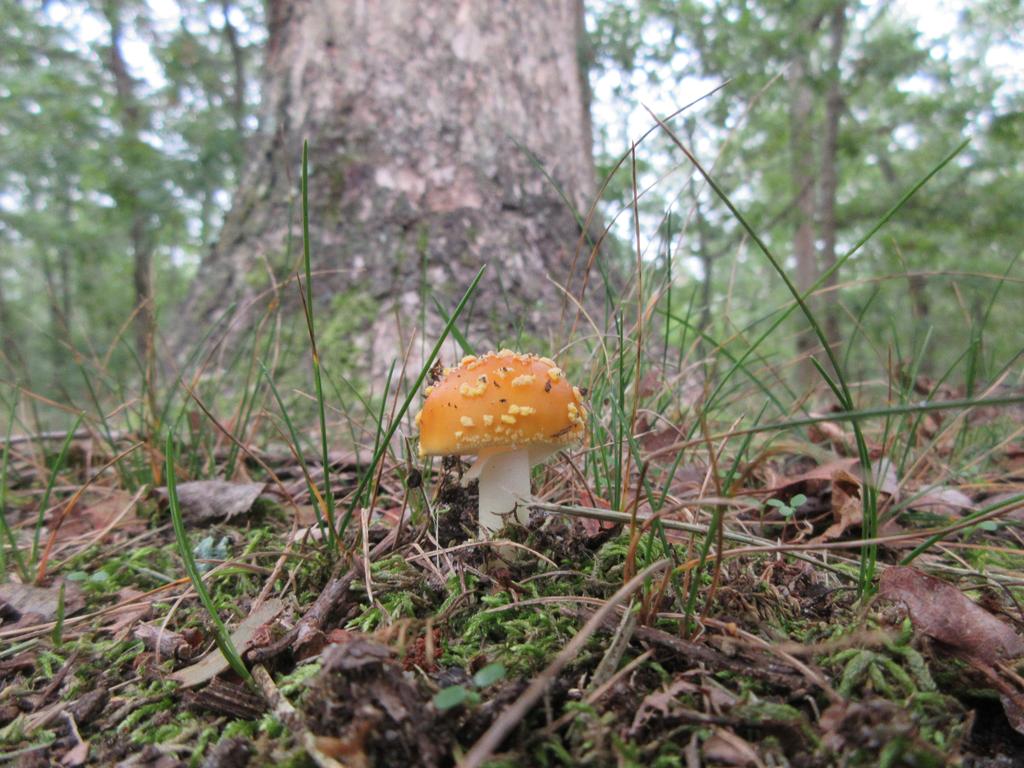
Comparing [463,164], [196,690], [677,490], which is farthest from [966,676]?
[463,164]

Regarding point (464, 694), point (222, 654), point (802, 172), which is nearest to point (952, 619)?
point (464, 694)

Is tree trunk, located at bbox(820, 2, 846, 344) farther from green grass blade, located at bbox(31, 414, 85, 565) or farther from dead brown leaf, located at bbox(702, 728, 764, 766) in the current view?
green grass blade, located at bbox(31, 414, 85, 565)

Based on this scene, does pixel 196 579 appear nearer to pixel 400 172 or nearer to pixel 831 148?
pixel 400 172

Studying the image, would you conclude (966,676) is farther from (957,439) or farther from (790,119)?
(790,119)

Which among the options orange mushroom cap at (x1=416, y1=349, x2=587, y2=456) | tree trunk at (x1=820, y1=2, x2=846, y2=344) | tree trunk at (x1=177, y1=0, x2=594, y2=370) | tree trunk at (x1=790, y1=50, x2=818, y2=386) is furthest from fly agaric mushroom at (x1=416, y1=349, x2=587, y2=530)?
tree trunk at (x1=820, y1=2, x2=846, y2=344)

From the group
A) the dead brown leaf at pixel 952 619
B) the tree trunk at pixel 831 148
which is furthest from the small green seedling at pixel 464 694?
the tree trunk at pixel 831 148

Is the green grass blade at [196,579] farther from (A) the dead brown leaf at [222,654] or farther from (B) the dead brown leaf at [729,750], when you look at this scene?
(B) the dead brown leaf at [729,750]

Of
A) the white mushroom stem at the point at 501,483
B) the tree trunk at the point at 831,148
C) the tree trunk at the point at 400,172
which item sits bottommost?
the white mushroom stem at the point at 501,483

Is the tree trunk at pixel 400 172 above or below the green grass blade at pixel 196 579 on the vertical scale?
above
